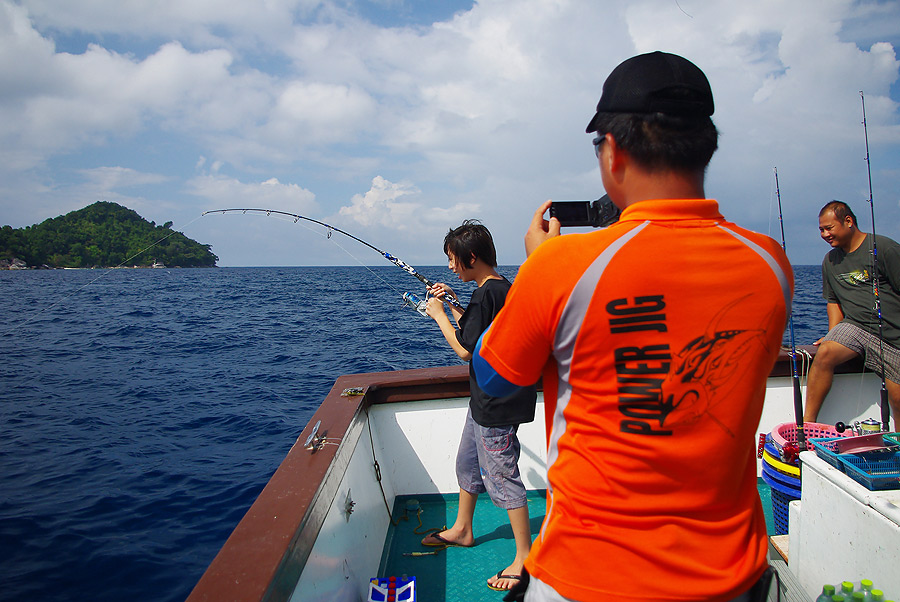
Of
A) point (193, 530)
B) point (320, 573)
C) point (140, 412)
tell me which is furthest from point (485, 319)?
point (140, 412)

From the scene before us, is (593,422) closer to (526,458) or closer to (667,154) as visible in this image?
(667,154)

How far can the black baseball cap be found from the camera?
895 millimetres

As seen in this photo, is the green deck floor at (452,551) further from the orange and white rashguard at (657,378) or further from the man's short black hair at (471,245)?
the orange and white rashguard at (657,378)

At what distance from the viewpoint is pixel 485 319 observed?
243 cm

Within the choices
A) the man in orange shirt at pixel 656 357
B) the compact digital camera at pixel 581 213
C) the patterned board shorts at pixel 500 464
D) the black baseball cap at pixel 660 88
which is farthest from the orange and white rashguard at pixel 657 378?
the patterned board shorts at pixel 500 464

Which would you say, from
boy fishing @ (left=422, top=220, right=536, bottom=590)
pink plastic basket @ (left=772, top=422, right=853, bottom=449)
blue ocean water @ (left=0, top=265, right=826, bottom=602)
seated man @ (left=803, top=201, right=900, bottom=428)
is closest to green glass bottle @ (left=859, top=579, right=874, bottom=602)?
pink plastic basket @ (left=772, top=422, right=853, bottom=449)

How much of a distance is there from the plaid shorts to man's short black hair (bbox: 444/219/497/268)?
8.36 feet

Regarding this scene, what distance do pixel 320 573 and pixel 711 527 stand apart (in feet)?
4.84

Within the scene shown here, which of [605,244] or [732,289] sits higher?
[605,244]

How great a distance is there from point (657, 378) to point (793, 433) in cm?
225

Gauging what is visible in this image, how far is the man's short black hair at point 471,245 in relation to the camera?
2646 mm

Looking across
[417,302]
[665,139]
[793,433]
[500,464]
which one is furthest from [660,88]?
[417,302]

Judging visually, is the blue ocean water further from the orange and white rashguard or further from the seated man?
the seated man

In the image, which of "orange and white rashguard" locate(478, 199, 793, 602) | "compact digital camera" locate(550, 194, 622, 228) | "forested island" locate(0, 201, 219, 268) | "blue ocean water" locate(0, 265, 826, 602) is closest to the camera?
"orange and white rashguard" locate(478, 199, 793, 602)
